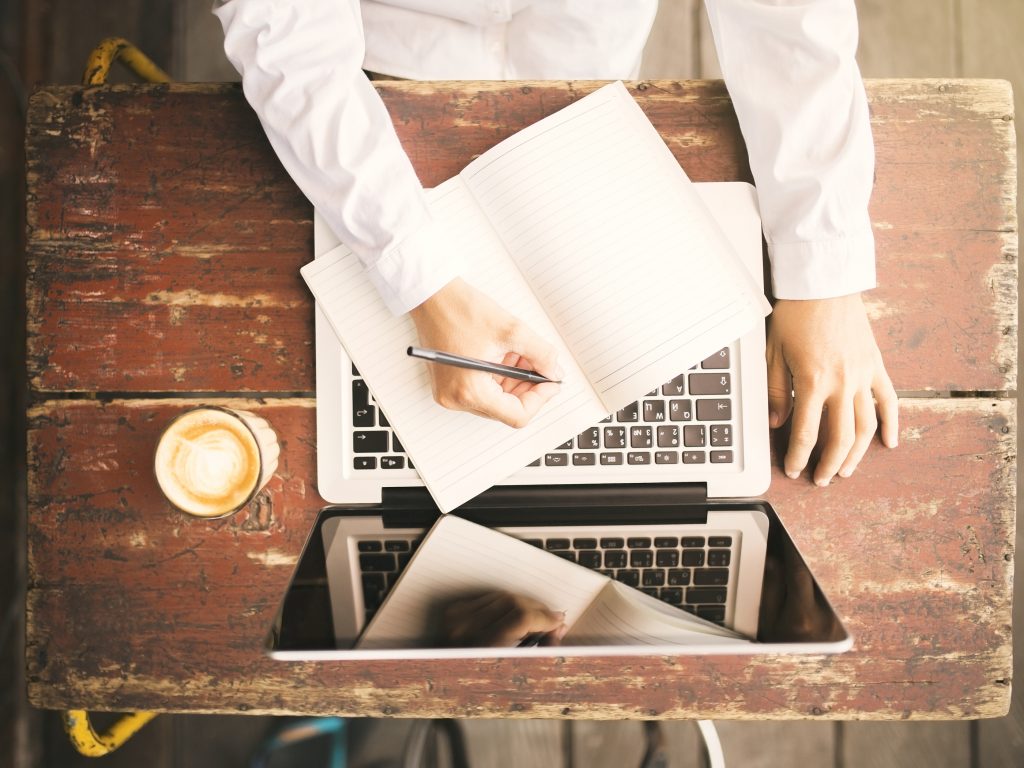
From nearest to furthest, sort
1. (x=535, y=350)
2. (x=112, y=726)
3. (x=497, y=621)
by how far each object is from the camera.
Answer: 1. (x=497, y=621)
2. (x=535, y=350)
3. (x=112, y=726)

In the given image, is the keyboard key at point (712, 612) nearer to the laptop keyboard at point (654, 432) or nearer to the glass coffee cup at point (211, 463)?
the laptop keyboard at point (654, 432)

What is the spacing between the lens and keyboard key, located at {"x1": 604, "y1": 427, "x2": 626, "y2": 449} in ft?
2.16

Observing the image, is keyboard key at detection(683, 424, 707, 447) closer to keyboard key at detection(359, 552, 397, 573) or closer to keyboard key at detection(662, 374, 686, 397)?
keyboard key at detection(662, 374, 686, 397)

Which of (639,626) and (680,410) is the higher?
(680,410)

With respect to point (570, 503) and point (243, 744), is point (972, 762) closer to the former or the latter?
point (570, 503)

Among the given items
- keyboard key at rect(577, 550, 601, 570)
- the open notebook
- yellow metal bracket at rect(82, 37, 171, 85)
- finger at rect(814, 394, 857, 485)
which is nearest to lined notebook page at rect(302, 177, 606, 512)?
the open notebook

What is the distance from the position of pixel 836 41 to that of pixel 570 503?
1.61 feet

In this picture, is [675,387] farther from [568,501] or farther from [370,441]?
[370,441]

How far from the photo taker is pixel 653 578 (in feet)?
1.88

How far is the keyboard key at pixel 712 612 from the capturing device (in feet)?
1.75

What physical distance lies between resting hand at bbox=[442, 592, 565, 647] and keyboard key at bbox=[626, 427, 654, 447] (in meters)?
0.19

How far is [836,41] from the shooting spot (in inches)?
24.6

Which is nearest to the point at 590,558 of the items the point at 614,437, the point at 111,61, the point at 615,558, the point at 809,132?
Result: the point at 615,558

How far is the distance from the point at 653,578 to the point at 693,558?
0.04 metres
